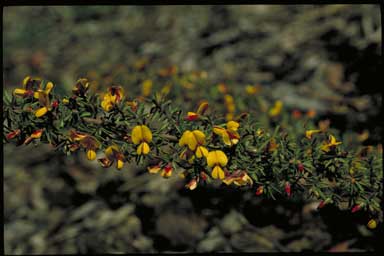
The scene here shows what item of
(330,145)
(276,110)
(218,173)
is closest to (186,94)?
(276,110)

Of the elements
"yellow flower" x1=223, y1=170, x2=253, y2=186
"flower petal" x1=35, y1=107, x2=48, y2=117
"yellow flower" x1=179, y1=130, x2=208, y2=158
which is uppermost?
"flower petal" x1=35, y1=107, x2=48, y2=117

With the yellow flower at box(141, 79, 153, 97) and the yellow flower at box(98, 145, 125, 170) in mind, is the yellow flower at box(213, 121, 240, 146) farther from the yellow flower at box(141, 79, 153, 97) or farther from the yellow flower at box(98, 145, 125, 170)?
the yellow flower at box(141, 79, 153, 97)

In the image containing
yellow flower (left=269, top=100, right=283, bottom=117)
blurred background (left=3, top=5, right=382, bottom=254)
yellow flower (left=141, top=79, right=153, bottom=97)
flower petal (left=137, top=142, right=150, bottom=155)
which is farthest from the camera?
yellow flower (left=141, top=79, right=153, bottom=97)

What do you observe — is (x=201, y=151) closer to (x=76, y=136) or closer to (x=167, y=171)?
(x=167, y=171)

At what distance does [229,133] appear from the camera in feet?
4.00

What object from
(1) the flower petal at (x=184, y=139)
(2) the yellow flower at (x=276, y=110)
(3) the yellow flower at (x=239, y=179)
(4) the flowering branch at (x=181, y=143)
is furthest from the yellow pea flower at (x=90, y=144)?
(2) the yellow flower at (x=276, y=110)

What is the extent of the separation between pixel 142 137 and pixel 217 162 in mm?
192

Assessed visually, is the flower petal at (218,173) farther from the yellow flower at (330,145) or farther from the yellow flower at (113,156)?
the yellow flower at (330,145)

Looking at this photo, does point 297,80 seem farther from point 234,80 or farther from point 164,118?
point 164,118

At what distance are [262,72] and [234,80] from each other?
194 millimetres

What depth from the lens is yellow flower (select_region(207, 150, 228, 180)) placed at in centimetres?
119

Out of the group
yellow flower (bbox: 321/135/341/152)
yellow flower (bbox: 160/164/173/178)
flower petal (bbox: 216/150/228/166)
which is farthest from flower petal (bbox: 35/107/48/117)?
yellow flower (bbox: 321/135/341/152)

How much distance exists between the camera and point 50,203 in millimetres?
2414

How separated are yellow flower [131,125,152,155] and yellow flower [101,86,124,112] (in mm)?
108
